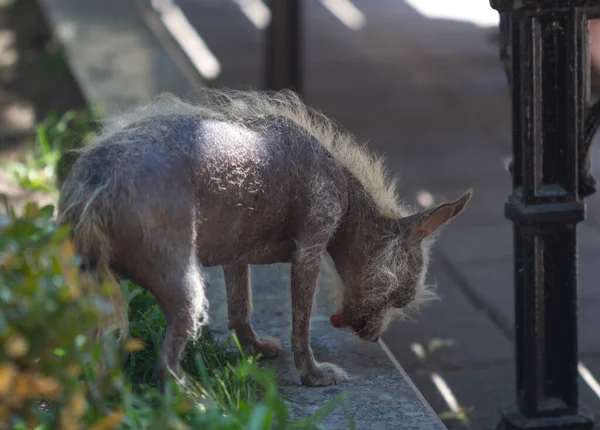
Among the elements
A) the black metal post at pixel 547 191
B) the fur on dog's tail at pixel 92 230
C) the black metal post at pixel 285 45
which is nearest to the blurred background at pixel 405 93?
the black metal post at pixel 285 45

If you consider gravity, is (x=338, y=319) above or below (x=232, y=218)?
below

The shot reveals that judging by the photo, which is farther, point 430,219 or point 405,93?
point 405,93

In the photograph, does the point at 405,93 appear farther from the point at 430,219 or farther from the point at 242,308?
the point at 430,219

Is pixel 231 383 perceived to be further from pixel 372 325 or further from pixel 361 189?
pixel 361 189

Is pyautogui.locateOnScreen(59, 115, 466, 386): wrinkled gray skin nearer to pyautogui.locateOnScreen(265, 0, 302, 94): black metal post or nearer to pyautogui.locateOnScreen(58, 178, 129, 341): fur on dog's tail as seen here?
pyautogui.locateOnScreen(58, 178, 129, 341): fur on dog's tail

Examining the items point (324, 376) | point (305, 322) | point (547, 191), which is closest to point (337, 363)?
point (324, 376)

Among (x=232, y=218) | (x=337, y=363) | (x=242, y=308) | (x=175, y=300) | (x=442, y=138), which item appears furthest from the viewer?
(x=442, y=138)

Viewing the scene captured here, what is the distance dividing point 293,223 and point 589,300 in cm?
319

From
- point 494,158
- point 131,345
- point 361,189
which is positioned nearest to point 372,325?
point 361,189

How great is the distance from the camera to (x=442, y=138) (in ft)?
30.6

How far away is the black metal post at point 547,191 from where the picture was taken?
12.6ft

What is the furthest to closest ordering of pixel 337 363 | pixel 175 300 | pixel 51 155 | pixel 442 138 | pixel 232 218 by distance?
pixel 442 138 < pixel 51 155 < pixel 337 363 < pixel 232 218 < pixel 175 300

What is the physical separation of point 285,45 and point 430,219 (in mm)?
5366

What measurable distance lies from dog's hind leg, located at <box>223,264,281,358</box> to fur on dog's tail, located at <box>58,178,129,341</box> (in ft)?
2.49
